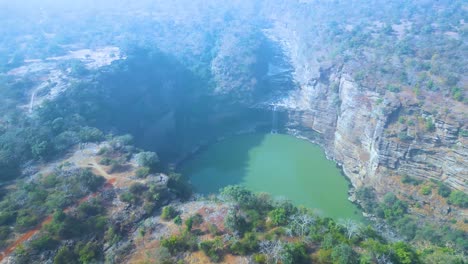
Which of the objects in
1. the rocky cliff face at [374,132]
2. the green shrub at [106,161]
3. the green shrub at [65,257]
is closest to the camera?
the green shrub at [65,257]

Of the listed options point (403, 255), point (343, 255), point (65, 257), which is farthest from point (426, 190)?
point (65, 257)

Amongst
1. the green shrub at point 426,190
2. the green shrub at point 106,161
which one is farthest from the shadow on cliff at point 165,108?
the green shrub at point 426,190

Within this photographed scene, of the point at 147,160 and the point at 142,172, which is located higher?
the point at 147,160

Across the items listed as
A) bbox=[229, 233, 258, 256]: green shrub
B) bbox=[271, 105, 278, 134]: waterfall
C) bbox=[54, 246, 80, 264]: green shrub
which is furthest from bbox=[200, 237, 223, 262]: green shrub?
bbox=[271, 105, 278, 134]: waterfall

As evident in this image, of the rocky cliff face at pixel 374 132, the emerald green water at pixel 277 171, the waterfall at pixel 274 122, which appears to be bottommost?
the emerald green water at pixel 277 171

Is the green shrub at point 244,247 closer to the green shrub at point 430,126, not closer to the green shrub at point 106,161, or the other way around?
the green shrub at point 106,161

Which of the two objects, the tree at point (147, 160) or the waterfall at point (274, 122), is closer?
the tree at point (147, 160)

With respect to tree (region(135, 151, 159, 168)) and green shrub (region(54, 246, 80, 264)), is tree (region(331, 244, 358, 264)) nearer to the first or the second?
green shrub (region(54, 246, 80, 264))

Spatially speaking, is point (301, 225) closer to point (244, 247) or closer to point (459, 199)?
point (244, 247)
